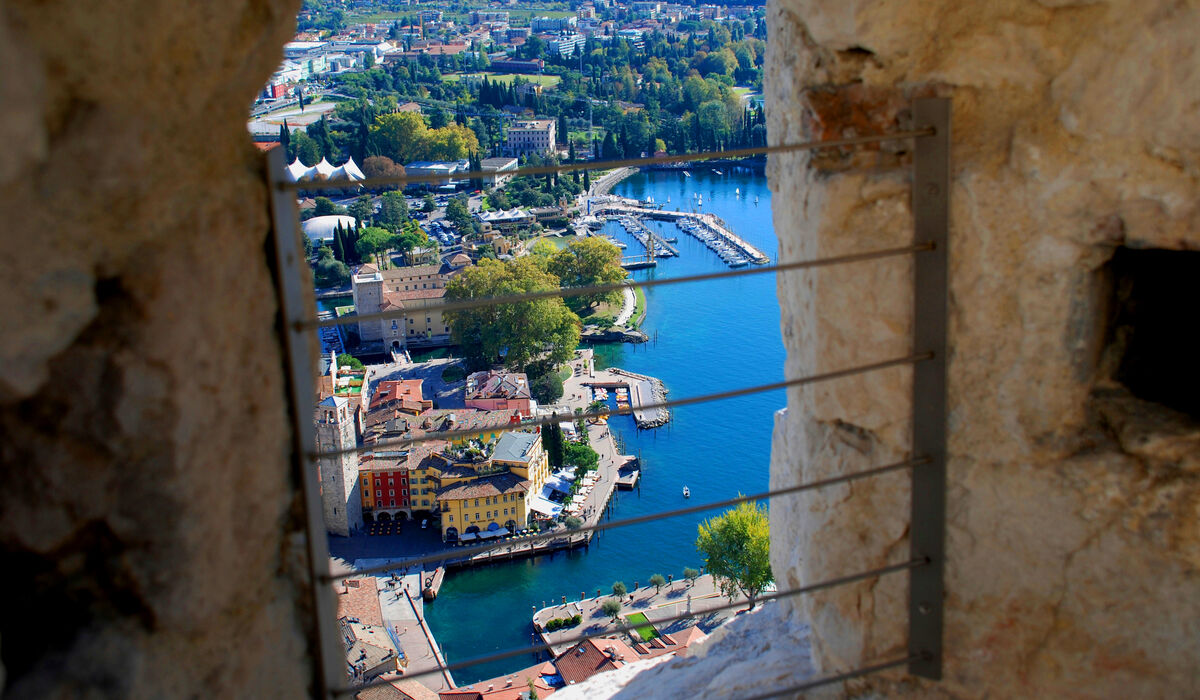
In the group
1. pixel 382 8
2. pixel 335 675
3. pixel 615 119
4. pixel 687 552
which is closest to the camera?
pixel 335 675

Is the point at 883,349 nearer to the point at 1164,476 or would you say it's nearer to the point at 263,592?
the point at 1164,476

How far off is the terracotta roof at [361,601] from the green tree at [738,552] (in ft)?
9.31

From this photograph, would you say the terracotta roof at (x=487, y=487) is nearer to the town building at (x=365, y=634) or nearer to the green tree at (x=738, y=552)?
the town building at (x=365, y=634)

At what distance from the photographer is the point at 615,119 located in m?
25.5

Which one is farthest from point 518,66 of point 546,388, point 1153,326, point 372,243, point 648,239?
point 1153,326

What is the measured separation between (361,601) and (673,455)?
13.3 feet

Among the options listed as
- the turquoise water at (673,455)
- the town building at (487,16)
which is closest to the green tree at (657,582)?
the turquoise water at (673,455)

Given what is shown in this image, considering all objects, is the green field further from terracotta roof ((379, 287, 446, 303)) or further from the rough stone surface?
the rough stone surface

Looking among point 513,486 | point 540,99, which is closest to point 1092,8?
point 513,486

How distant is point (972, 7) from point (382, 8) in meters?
42.6

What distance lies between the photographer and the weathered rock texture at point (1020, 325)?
70 cm

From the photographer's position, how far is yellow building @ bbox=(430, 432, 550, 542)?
11227 millimetres

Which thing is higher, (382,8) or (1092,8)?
(382,8)

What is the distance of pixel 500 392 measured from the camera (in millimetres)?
13898
